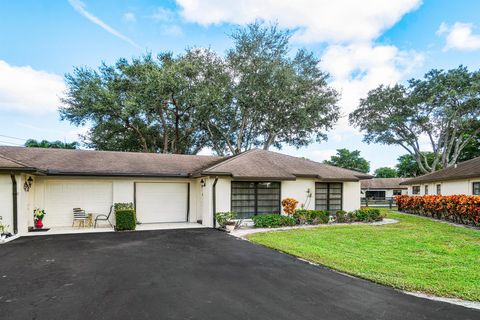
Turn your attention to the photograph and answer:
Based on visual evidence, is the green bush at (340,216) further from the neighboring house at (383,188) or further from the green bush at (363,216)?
the neighboring house at (383,188)

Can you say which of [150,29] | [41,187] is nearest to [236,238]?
[41,187]

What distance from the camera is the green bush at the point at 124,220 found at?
1166cm

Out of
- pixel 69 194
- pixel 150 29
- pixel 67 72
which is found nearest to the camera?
pixel 69 194

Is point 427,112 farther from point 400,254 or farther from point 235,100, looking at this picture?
point 400,254

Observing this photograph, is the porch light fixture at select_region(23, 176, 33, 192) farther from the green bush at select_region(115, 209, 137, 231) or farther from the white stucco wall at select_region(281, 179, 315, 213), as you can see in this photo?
the white stucco wall at select_region(281, 179, 315, 213)

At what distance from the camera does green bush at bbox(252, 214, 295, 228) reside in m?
12.4

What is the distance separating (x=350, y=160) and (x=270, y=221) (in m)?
45.3

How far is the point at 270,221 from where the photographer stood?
1250 centimetres

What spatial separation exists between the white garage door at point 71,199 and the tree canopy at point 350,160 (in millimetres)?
46987

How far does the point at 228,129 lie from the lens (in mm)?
26859

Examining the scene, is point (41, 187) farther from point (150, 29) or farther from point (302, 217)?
point (302, 217)

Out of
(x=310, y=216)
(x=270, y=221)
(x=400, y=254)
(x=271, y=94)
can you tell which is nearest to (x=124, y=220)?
(x=270, y=221)

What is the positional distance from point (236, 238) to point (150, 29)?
42.0ft

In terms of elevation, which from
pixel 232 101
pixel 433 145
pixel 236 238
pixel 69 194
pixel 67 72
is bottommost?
pixel 236 238
